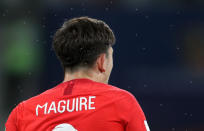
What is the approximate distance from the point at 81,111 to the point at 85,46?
261 millimetres

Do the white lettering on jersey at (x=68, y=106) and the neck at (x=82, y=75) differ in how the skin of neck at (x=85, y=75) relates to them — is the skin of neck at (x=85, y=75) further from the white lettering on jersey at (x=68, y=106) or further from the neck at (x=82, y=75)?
the white lettering on jersey at (x=68, y=106)

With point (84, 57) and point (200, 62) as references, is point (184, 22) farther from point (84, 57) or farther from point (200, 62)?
point (84, 57)

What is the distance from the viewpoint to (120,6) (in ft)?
21.9

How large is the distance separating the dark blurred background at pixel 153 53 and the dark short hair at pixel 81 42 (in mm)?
4683

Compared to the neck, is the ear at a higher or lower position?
higher

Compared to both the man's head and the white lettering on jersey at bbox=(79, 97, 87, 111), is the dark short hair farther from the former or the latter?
the white lettering on jersey at bbox=(79, 97, 87, 111)

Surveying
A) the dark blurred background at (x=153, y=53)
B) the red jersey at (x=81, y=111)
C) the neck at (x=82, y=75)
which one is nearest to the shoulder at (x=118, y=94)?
the red jersey at (x=81, y=111)

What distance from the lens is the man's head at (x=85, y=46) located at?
1.67 metres

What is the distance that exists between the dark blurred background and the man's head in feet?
15.3

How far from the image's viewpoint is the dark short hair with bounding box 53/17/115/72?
1.67m

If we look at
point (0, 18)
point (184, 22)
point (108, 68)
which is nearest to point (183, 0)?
point (184, 22)

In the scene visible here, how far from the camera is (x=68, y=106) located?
1609 mm

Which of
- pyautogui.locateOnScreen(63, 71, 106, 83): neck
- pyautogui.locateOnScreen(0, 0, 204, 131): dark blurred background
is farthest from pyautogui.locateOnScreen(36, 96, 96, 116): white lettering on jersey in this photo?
pyautogui.locateOnScreen(0, 0, 204, 131): dark blurred background

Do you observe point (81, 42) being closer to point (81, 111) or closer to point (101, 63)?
point (101, 63)
